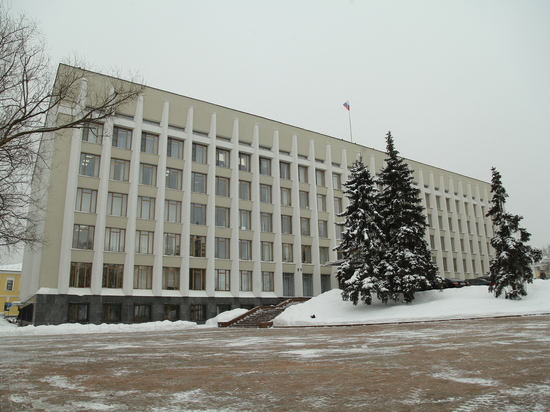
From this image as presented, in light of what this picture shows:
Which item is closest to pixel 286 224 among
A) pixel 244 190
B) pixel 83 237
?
pixel 244 190

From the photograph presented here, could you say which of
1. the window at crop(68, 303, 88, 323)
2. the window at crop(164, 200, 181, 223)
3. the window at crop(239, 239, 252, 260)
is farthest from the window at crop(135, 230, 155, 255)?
the window at crop(239, 239, 252, 260)

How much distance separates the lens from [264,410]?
3.87 m

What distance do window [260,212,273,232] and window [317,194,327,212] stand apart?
6.19 metres

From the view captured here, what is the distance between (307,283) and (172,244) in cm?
1436

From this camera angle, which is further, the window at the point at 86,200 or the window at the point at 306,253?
the window at the point at 306,253

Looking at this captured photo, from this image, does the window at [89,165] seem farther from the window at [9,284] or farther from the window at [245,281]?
the window at [9,284]

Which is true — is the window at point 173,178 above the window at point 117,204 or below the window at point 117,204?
above

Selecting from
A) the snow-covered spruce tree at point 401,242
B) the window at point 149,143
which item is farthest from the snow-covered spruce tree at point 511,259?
the window at point 149,143

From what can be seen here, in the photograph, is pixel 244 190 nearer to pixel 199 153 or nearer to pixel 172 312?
pixel 199 153

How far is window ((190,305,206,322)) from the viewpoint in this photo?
1353 inches

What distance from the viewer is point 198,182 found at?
124 feet

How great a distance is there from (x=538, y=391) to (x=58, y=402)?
4889mm

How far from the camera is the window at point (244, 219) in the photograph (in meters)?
39.0

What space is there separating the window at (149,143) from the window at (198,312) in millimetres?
13706
